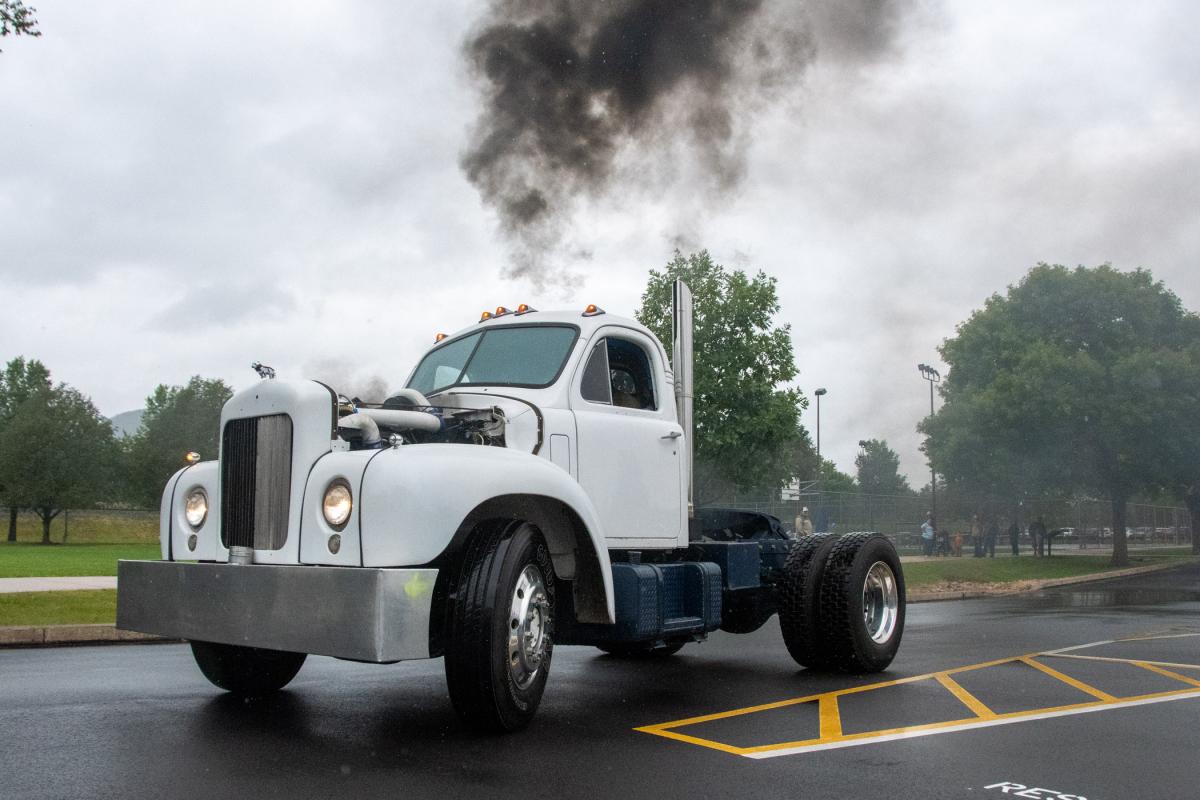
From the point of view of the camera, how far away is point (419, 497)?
548 cm

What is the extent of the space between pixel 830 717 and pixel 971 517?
44.6 m

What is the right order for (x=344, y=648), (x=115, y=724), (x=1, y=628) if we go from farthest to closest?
(x=1, y=628) → (x=115, y=724) → (x=344, y=648)

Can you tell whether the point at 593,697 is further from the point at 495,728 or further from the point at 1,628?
the point at 1,628

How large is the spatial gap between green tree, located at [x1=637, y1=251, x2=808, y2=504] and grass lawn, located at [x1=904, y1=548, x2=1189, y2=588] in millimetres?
5049

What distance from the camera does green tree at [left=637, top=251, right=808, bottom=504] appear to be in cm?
2961

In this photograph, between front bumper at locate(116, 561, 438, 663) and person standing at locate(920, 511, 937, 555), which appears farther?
person standing at locate(920, 511, 937, 555)

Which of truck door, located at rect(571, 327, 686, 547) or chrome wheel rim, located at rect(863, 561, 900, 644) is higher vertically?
truck door, located at rect(571, 327, 686, 547)

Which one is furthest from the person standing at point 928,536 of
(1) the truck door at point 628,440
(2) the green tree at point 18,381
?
(2) the green tree at point 18,381

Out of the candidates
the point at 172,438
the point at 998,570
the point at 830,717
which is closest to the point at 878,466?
the point at 172,438

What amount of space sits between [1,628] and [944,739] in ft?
28.4

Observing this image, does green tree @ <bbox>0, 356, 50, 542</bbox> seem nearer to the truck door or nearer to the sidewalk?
the sidewalk

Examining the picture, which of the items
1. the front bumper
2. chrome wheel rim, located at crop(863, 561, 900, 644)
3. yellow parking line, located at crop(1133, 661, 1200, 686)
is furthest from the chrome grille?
yellow parking line, located at crop(1133, 661, 1200, 686)

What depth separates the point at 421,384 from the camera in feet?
26.5

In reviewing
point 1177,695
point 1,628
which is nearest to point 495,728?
point 1177,695
